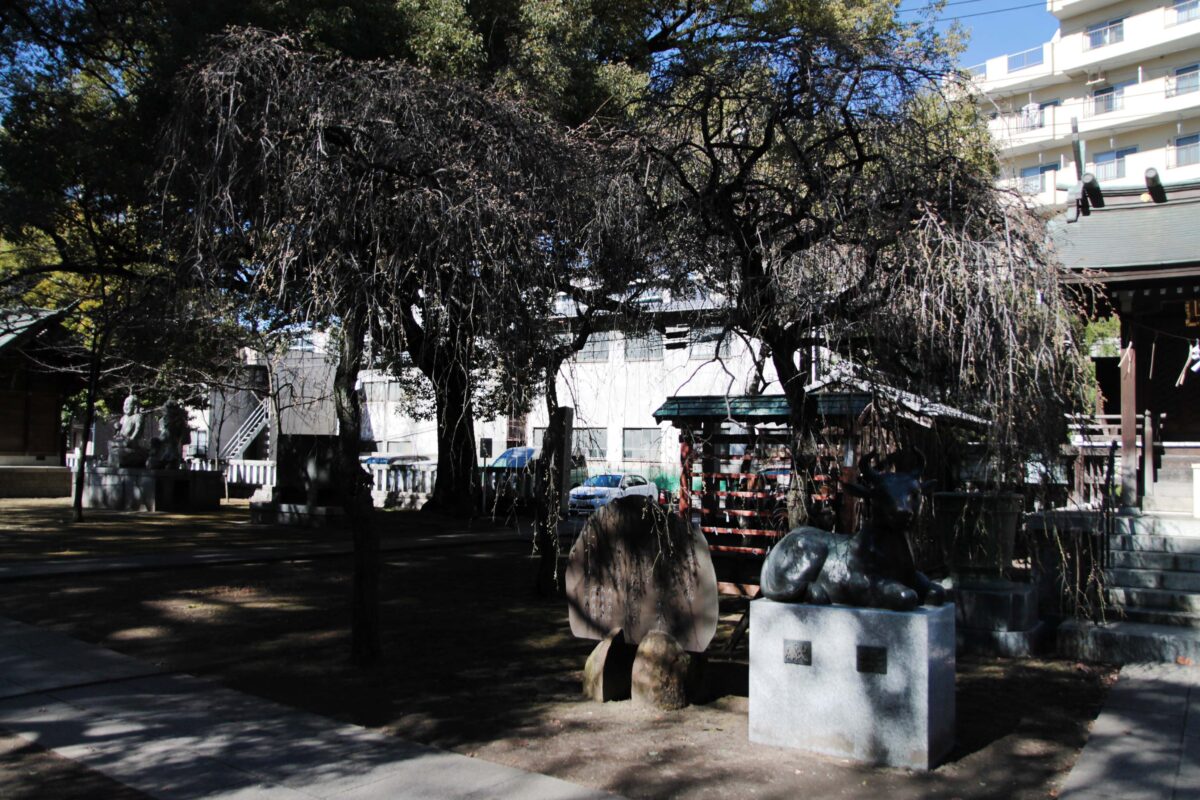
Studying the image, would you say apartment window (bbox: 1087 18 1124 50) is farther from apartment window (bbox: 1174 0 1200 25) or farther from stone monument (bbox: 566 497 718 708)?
stone monument (bbox: 566 497 718 708)

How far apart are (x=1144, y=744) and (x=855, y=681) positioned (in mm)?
2272

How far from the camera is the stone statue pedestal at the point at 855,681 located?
5.76 m

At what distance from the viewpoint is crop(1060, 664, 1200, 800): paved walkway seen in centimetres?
554

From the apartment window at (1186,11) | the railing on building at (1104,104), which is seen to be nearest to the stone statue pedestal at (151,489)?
the railing on building at (1104,104)

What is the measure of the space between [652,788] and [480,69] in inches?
455

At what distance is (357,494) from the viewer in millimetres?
7969

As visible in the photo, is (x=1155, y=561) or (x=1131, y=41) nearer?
(x=1155, y=561)

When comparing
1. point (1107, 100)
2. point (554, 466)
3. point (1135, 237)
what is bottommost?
point (554, 466)

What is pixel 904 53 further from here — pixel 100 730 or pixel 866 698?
pixel 100 730

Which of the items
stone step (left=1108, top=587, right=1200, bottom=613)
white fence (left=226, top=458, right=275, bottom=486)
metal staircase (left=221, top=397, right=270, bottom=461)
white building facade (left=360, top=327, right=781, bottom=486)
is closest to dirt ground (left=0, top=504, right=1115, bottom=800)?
stone step (left=1108, top=587, right=1200, bottom=613)

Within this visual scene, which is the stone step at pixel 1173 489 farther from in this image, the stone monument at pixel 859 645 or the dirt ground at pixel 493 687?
the stone monument at pixel 859 645

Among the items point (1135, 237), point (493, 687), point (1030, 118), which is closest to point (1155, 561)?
point (1135, 237)

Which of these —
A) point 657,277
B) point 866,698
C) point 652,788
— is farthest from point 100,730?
point 657,277

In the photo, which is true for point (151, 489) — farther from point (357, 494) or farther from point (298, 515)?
point (357, 494)
